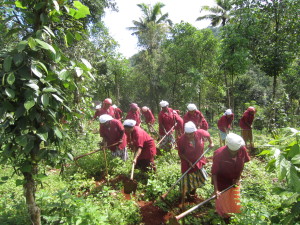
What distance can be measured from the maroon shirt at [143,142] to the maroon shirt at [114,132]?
1.51ft

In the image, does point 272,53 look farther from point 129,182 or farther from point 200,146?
point 129,182

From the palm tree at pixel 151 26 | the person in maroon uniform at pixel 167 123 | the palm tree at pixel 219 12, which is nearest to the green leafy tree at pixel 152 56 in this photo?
the palm tree at pixel 151 26

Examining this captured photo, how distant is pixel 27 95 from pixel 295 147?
2.00 m

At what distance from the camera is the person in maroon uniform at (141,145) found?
15.4 ft

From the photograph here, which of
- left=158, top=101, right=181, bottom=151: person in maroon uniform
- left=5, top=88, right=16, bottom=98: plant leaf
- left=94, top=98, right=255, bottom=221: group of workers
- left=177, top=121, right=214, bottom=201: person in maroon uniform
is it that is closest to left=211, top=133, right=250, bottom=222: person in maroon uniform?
left=94, top=98, right=255, bottom=221: group of workers

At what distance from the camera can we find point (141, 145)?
15.4 ft

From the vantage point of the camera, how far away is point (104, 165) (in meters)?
5.32

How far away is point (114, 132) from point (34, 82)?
3662mm

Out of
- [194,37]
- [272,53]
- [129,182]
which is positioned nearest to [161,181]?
[129,182]

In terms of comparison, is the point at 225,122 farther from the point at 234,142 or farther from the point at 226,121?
the point at 234,142

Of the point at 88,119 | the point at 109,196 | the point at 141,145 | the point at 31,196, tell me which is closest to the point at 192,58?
the point at 88,119

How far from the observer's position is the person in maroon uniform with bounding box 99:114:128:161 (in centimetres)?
530

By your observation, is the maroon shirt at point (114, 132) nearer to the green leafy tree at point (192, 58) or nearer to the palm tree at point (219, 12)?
the green leafy tree at point (192, 58)

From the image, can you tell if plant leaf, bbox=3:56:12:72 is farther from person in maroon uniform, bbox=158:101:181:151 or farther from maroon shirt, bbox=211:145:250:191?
person in maroon uniform, bbox=158:101:181:151
